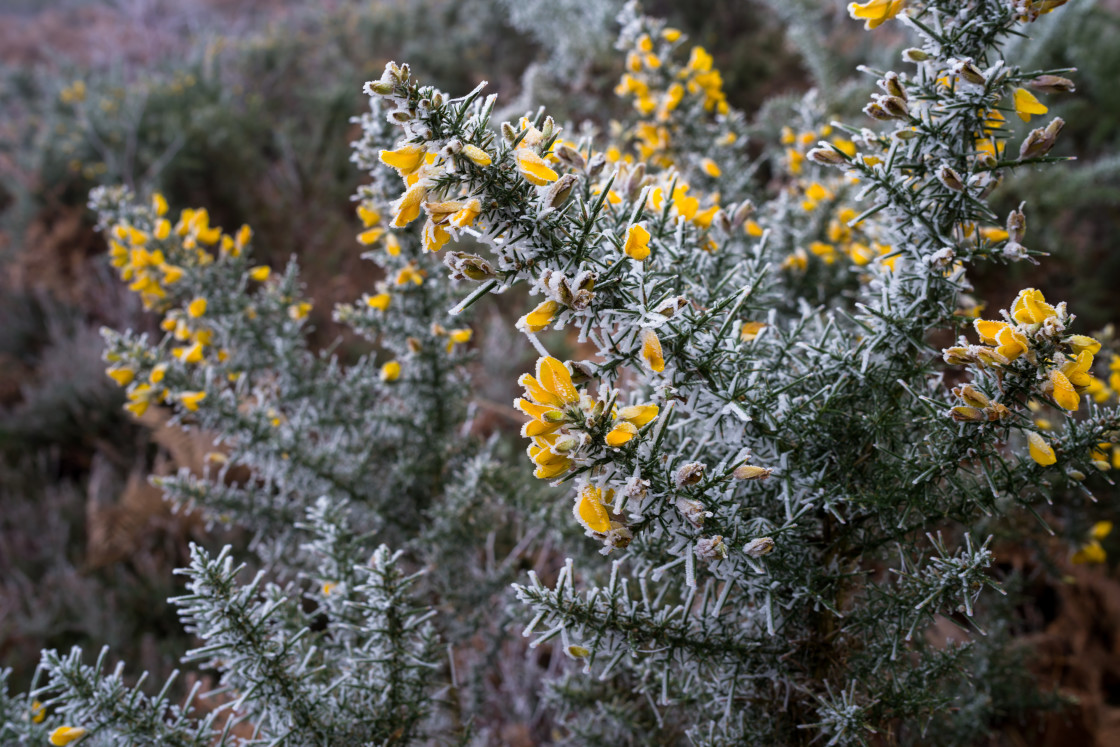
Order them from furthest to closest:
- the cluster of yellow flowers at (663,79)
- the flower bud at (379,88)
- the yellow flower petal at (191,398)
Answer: the cluster of yellow flowers at (663,79), the yellow flower petal at (191,398), the flower bud at (379,88)

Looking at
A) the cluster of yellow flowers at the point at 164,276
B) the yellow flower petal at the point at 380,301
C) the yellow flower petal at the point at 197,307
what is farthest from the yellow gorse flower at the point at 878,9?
the yellow flower petal at the point at 197,307

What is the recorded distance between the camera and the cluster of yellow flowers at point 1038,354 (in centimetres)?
76

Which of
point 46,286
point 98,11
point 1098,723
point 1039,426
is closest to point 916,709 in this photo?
point 1039,426

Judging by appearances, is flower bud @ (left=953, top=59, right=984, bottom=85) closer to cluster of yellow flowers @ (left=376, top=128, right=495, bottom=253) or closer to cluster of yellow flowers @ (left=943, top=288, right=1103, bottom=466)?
cluster of yellow flowers @ (left=943, top=288, right=1103, bottom=466)

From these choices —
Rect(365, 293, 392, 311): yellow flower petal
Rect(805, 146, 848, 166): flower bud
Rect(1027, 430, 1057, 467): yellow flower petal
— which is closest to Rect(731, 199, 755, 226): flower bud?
Rect(805, 146, 848, 166): flower bud

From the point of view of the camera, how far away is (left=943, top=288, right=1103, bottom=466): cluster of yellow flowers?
2.49ft

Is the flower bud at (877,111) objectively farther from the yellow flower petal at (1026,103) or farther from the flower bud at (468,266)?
the flower bud at (468,266)

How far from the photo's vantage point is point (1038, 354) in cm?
78

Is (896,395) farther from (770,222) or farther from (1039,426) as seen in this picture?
(770,222)

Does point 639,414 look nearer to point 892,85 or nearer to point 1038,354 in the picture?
point 1038,354

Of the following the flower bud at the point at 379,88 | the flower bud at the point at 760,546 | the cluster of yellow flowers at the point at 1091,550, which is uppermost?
the flower bud at the point at 379,88

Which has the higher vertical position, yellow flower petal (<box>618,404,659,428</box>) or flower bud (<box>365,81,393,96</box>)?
flower bud (<box>365,81,393,96</box>)

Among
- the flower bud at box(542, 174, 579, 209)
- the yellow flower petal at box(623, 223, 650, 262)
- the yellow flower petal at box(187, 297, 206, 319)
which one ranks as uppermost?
the yellow flower petal at box(187, 297, 206, 319)

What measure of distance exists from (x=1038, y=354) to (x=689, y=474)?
0.42m
